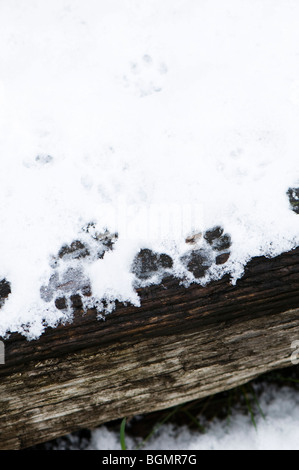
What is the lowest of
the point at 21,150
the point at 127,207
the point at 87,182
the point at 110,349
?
the point at 110,349

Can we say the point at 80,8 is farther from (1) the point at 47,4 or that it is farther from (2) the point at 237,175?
(2) the point at 237,175

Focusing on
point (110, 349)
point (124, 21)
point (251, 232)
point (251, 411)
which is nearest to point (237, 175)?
point (251, 232)

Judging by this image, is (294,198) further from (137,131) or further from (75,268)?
(75,268)

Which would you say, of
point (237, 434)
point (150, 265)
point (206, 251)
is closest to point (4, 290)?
point (150, 265)

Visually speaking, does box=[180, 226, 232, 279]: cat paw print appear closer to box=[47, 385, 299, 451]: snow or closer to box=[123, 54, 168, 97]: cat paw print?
box=[123, 54, 168, 97]: cat paw print

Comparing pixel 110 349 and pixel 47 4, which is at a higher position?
pixel 47 4

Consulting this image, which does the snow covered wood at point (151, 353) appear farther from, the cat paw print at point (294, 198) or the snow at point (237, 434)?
the snow at point (237, 434)

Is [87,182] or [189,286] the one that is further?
[87,182]
